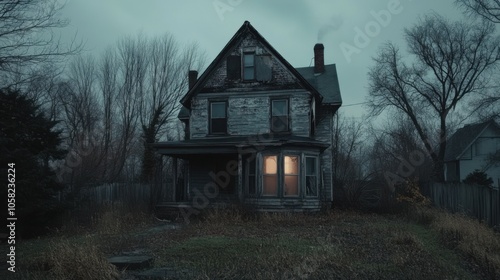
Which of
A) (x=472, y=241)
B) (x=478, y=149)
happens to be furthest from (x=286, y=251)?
(x=478, y=149)

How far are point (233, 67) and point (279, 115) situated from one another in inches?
128

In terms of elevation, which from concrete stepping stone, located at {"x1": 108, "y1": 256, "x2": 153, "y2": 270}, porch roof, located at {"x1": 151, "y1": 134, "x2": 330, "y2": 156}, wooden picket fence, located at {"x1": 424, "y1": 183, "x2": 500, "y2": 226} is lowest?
concrete stepping stone, located at {"x1": 108, "y1": 256, "x2": 153, "y2": 270}

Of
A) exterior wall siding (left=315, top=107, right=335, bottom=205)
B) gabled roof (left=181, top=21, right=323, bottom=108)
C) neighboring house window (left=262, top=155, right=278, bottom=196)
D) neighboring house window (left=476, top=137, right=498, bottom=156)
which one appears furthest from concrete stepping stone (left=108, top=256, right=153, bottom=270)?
neighboring house window (left=476, top=137, right=498, bottom=156)

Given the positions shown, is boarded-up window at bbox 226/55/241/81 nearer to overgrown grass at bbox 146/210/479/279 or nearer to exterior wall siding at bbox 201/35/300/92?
exterior wall siding at bbox 201/35/300/92

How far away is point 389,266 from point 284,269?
6.18 feet

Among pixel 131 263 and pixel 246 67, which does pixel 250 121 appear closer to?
pixel 246 67

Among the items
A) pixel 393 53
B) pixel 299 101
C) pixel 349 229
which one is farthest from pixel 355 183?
pixel 393 53

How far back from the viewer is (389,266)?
7.07 metres

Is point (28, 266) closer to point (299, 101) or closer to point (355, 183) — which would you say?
point (299, 101)

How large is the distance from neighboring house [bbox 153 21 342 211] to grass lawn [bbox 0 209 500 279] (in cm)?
441

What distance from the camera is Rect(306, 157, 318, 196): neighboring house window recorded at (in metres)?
18.0

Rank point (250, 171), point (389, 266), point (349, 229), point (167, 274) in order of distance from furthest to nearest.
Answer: point (250, 171), point (349, 229), point (389, 266), point (167, 274)

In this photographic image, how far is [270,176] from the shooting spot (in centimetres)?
1766

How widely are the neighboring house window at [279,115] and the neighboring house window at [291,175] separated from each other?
86.2 inches
